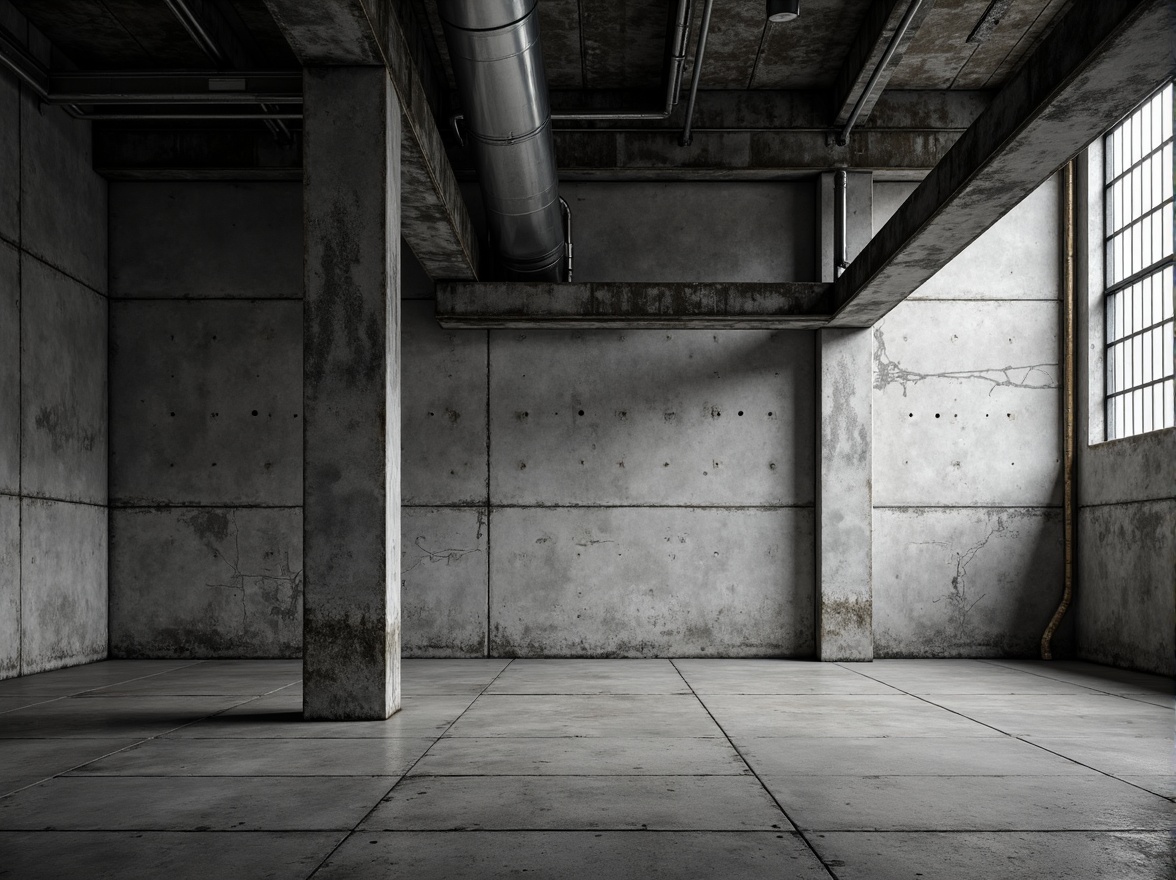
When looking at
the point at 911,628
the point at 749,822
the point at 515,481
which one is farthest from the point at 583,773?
the point at 911,628

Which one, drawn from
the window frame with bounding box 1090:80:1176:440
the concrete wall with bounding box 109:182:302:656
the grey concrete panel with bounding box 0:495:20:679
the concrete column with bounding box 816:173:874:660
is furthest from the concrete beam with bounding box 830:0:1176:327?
the grey concrete panel with bounding box 0:495:20:679

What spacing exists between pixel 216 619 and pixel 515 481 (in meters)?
4.27

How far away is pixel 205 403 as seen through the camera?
44.8 feet

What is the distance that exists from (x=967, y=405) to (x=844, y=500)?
7.24 feet

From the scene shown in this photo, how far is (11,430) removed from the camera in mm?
11188

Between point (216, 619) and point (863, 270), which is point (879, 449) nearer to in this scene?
point (863, 270)

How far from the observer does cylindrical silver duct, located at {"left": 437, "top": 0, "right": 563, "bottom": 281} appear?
780 cm

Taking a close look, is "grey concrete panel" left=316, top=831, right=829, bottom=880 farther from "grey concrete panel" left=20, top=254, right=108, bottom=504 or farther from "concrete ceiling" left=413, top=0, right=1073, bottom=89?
"grey concrete panel" left=20, top=254, right=108, bottom=504

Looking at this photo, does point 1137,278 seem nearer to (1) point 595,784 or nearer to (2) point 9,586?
(1) point 595,784

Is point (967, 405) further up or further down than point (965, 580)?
further up

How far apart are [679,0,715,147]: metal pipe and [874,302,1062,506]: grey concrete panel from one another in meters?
3.66

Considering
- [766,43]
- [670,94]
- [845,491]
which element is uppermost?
[766,43]

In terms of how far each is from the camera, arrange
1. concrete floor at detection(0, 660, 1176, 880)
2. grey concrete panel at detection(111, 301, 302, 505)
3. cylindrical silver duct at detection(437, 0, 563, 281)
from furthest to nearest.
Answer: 1. grey concrete panel at detection(111, 301, 302, 505)
2. cylindrical silver duct at detection(437, 0, 563, 281)
3. concrete floor at detection(0, 660, 1176, 880)

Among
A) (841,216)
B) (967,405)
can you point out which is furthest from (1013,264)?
(841,216)
